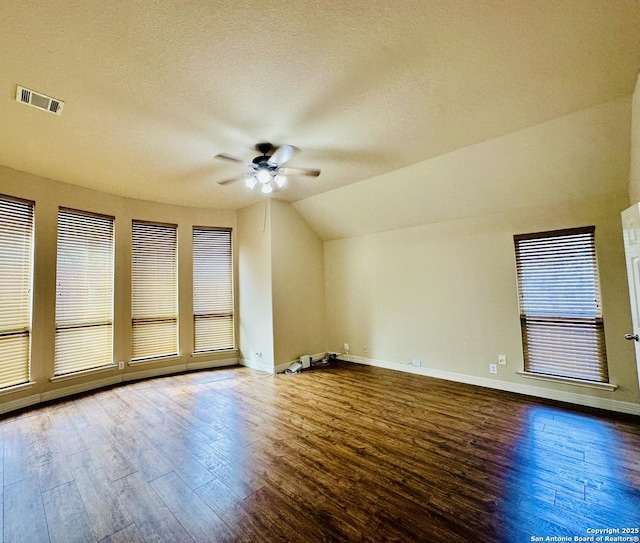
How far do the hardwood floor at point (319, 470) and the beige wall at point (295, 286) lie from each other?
1.46 metres

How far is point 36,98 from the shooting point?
87.0 inches

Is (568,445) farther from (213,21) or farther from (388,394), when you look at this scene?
(213,21)

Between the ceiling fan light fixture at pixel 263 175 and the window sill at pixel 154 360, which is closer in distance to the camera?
the ceiling fan light fixture at pixel 263 175

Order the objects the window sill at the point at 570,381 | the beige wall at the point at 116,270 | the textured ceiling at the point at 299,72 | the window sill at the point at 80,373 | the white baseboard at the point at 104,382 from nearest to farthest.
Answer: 1. the textured ceiling at the point at 299,72
2. the window sill at the point at 570,381
3. the white baseboard at the point at 104,382
4. the beige wall at the point at 116,270
5. the window sill at the point at 80,373

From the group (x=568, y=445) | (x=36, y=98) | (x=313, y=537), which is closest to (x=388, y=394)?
(x=568, y=445)

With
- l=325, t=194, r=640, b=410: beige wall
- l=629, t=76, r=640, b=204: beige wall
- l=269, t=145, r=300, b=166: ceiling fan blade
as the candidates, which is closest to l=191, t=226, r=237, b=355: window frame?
l=325, t=194, r=640, b=410: beige wall

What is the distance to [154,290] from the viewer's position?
482 centimetres

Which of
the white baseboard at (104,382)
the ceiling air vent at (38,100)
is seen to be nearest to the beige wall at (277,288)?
the white baseboard at (104,382)

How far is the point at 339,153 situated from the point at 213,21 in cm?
186

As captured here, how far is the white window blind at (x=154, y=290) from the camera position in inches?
183

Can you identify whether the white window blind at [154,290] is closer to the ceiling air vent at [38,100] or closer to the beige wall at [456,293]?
the ceiling air vent at [38,100]

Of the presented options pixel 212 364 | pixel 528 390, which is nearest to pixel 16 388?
pixel 212 364

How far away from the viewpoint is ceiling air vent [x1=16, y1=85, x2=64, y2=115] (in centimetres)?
215

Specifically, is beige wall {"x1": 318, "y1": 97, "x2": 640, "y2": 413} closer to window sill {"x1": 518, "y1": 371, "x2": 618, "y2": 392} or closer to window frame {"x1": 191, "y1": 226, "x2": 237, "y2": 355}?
window sill {"x1": 518, "y1": 371, "x2": 618, "y2": 392}
